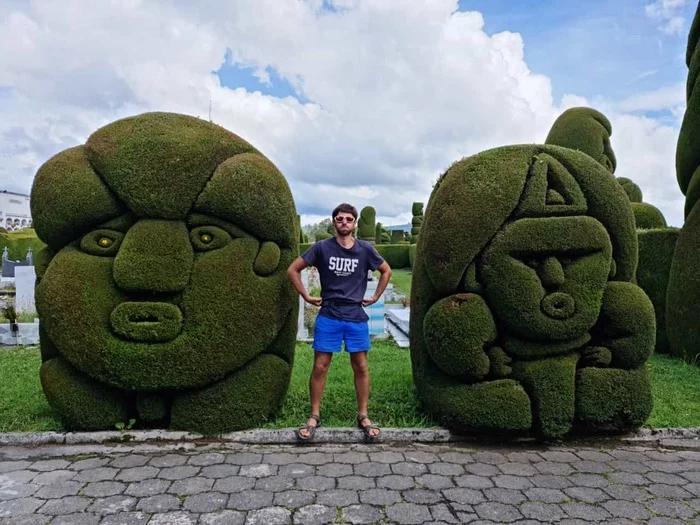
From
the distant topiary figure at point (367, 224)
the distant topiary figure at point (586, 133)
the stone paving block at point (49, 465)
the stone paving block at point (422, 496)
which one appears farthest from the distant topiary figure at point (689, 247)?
the distant topiary figure at point (367, 224)

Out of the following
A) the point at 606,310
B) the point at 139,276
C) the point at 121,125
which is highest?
the point at 121,125

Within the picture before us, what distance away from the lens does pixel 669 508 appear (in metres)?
3.11

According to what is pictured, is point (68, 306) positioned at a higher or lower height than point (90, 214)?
lower

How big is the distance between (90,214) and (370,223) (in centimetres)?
2534

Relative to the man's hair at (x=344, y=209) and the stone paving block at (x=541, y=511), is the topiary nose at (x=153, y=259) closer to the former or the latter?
the man's hair at (x=344, y=209)

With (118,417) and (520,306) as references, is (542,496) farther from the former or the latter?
(118,417)

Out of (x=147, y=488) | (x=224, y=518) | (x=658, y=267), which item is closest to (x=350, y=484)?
(x=224, y=518)

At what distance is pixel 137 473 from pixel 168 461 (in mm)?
253

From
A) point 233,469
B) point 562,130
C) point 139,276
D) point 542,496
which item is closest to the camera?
point 542,496

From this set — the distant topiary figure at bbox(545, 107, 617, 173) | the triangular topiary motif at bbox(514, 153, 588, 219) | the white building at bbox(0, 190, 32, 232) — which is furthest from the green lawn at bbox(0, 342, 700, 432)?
the white building at bbox(0, 190, 32, 232)

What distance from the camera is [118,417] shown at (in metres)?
4.19

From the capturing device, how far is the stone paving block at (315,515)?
290 cm

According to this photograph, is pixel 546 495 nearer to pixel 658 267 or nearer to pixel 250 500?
pixel 250 500

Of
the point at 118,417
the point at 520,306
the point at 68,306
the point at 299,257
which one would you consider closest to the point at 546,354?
the point at 520,306
